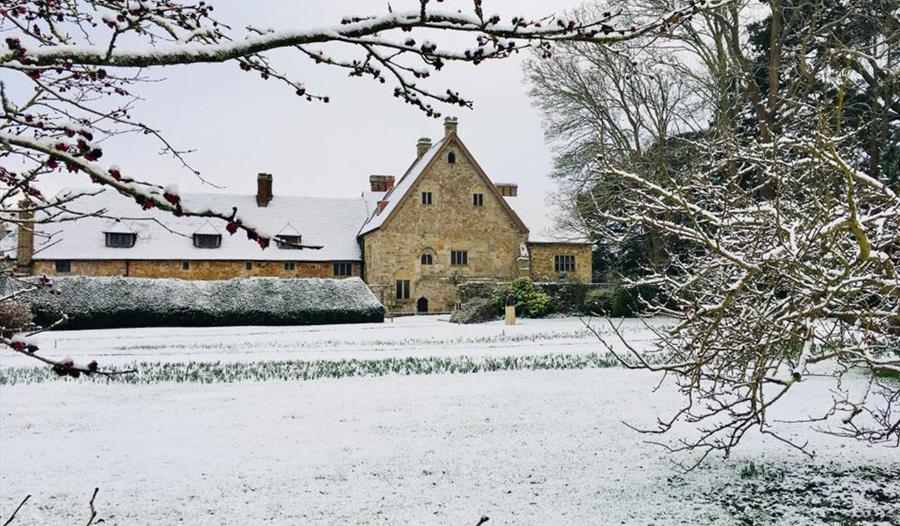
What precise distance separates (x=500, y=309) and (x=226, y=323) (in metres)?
10.8

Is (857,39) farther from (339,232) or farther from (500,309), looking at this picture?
(339,232)

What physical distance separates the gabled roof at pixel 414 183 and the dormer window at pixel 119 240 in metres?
11.8

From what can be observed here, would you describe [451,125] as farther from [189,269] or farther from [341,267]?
[189,269]

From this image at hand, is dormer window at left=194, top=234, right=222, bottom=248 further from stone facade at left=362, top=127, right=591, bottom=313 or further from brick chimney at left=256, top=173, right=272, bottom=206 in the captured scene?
stone facade at left=362, top=127, right=591, bottom=313

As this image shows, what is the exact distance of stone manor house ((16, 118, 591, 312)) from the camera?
32844 millimetres

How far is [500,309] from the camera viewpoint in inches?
1076

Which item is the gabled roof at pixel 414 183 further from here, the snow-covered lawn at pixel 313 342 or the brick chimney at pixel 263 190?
the snow-covered lawn at pixel 313 342

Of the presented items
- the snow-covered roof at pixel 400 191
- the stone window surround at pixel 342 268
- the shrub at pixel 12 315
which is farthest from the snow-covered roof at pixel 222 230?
the shrub at pixel 12 315

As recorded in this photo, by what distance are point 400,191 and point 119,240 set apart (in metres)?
14.5

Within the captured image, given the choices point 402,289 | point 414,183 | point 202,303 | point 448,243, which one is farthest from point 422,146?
point 202,303

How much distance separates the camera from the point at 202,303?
79.1ft

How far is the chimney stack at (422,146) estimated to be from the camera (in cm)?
3909

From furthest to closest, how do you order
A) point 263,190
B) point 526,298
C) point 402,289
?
point 263,190 → point 402,289 → point 526,298

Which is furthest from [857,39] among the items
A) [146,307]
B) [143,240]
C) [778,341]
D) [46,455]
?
[143,240]
